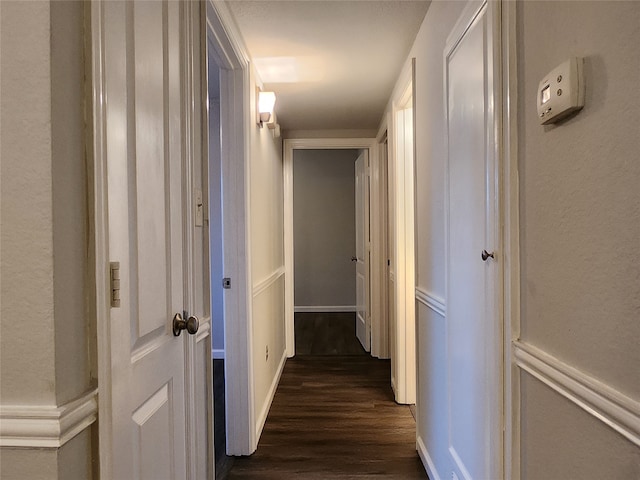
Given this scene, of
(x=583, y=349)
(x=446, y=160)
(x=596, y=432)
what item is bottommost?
(x=596, y=432)

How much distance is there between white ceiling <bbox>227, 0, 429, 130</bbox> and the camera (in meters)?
2.00

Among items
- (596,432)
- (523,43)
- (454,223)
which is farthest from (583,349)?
(454,223)

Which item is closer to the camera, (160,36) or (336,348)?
(160,36)

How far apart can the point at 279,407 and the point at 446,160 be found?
2.10 m

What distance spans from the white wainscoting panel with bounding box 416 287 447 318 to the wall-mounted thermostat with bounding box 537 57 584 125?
3.47 ft

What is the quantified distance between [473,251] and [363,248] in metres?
3.01

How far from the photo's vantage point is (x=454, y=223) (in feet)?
5.53

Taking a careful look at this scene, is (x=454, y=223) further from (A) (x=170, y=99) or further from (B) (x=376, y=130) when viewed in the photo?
(B) (x=376, y=130)

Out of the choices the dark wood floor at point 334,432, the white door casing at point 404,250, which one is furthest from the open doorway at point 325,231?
the white door casing at point 404,250

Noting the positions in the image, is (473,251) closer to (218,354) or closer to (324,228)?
(218,354)

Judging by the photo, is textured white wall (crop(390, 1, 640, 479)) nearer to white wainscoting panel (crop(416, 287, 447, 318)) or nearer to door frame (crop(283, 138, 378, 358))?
white wainscoting panel (crop(416, 287, 447, 318))

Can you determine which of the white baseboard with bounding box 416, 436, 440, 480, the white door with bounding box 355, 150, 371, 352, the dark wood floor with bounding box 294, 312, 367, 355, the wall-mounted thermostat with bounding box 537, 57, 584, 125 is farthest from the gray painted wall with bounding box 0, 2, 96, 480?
the dark wood floor with bounding box 294, 312, 367, 355

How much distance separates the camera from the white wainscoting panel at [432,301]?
6.17 ft

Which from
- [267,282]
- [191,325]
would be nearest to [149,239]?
[191,325]
